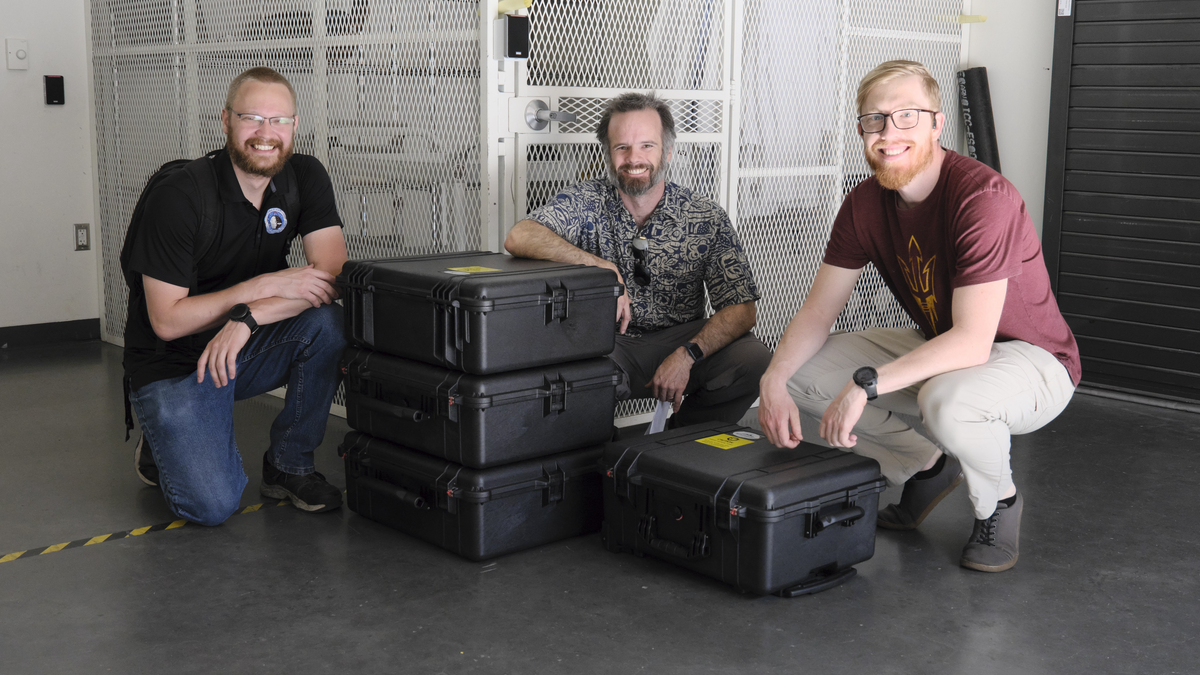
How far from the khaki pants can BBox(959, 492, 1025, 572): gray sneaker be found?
5 centimetres

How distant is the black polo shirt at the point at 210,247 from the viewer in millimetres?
2830

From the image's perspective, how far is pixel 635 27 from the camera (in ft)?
→ 12.1

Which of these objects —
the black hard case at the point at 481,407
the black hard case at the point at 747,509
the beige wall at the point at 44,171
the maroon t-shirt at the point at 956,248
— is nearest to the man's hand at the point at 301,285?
the black hard case at the point at 481,407

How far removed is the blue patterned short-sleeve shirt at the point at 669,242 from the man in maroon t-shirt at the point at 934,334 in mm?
435

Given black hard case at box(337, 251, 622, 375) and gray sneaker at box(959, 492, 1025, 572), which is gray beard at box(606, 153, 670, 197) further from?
gray sneaker at box(959, 492, 1025, 572)

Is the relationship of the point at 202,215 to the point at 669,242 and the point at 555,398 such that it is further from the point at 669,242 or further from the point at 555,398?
the point at 669,242

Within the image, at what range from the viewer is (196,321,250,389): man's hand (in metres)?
2.82

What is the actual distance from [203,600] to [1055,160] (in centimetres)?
379

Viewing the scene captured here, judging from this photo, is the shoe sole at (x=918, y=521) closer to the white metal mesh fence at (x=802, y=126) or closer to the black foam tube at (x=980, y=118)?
the white metal mesh fence at (x=802, y=126)

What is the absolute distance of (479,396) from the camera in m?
2.55

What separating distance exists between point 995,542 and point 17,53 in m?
4.69

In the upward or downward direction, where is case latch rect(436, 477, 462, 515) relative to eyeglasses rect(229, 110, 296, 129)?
downward

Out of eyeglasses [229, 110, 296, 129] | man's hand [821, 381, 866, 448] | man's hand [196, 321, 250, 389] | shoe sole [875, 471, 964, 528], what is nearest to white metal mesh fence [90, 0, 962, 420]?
eyeglasses [229, 110, 296, 129]

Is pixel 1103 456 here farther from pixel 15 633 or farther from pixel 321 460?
pixel 15 633
